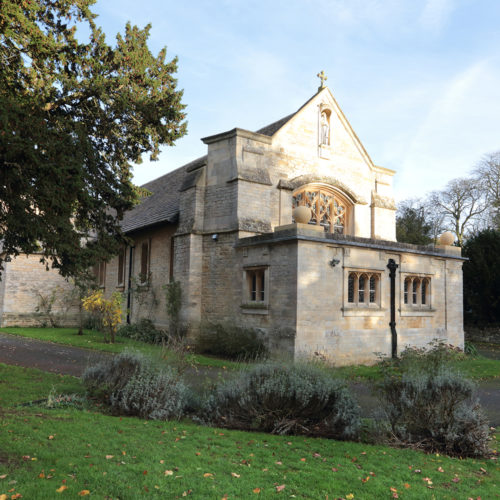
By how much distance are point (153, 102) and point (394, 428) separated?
9.24m

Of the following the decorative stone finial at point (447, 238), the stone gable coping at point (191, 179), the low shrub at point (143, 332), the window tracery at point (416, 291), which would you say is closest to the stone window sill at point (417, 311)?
the window tracery at point (416, 291)

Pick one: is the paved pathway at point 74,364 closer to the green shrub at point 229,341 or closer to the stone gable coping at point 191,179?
the green shrub at point 229,341

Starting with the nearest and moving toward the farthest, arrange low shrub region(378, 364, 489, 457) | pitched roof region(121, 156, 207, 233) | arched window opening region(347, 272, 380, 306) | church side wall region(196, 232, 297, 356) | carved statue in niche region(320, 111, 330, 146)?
low shrub region(378, 364, 489, 457), church side wall region(196, 232, 297, 356), arched window opening region(347, 272, 380, 306), pitched roof region(121, 156, 207, 233), carved statue in niche region(320, 111, 330, 146)

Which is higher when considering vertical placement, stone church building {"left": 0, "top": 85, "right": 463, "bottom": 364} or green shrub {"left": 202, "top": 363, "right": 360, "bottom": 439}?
stone church building {"left": 0, "top": 85, "right": 463, "bottom": 364}

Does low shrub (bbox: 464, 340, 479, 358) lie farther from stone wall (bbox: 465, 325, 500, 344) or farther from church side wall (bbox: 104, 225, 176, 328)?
church side wall (bbox: 104, 225, 176, 328)

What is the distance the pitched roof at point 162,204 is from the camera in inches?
762

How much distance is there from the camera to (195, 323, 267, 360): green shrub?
48.8 ft

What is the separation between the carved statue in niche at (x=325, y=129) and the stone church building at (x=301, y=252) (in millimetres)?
59

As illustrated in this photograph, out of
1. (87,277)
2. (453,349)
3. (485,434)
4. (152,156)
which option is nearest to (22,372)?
(87,277)

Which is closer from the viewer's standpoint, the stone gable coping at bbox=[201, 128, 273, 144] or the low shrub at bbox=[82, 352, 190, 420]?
the low shrub at bbox=[82, 352, 190, 420]

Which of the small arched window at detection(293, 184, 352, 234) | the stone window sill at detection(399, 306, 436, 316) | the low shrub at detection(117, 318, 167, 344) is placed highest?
the small arched window at detection(293, 184, 352, 234)

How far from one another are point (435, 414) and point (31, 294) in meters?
23.5

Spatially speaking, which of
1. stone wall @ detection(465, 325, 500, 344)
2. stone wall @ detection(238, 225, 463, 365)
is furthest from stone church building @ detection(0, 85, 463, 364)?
stone wall @ detection(465, 325, 500, 344)

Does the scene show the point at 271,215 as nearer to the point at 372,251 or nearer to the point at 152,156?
the point at 372,251
